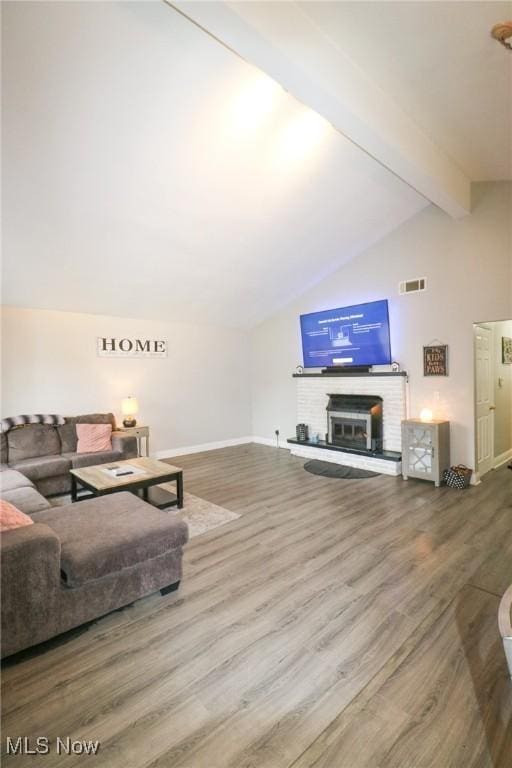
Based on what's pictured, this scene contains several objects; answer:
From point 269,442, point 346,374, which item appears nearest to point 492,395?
point 346,374

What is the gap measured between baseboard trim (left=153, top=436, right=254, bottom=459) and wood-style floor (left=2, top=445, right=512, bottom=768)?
3253 mm

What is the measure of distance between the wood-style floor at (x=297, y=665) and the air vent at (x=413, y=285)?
10.5 ft

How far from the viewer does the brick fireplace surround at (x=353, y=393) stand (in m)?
5.16

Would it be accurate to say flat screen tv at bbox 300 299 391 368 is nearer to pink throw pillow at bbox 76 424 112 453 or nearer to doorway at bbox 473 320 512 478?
doorway at bbox 473 320 512 478

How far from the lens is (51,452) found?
15.5 feet

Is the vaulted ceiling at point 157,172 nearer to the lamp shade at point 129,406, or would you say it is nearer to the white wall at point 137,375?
the white wall at point 137,375

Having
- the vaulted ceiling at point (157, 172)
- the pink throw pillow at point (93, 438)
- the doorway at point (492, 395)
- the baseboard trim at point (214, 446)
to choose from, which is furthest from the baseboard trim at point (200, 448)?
the doorway at point (492, 395)

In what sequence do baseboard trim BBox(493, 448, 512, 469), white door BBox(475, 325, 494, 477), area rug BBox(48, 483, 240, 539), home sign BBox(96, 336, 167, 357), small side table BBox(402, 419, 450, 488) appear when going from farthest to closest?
home sign BBox(96, 336, 167, 357) → baseboard trim BBox(493, 448, 512, 469) → white door BBox(475, 325, 494, 477) → small side table BBox(402, 419, 450, 488) → area rug BBox(48, 483, 240, 539)

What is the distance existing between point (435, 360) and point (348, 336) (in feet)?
4.56

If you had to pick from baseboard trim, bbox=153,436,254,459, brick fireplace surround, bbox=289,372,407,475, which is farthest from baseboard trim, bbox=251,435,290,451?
brick fireplace surround, bbox=289,372,407,475

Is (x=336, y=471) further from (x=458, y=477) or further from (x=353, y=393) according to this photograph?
(x=458, y=477)

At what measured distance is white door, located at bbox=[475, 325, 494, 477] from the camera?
4.61 metres

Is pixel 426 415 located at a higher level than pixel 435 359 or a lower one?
lower

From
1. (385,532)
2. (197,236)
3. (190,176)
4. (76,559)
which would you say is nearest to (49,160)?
(190,176)
